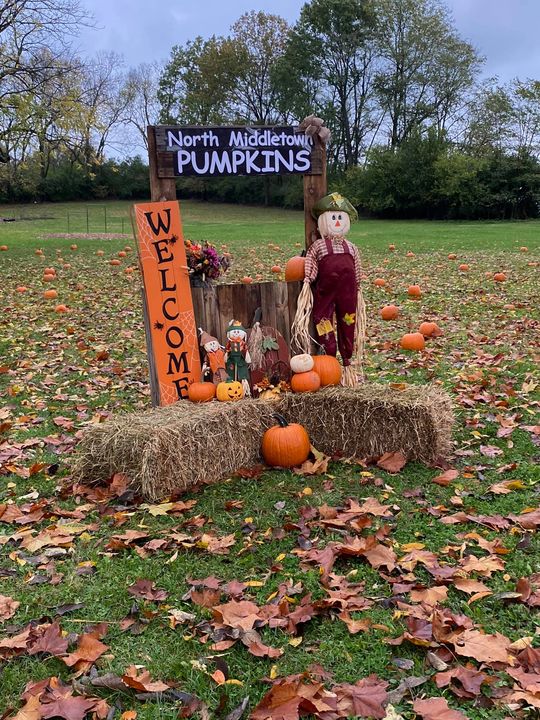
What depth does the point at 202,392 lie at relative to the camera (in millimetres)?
4793

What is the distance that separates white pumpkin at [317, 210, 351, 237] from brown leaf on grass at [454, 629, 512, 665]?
10.5 feet

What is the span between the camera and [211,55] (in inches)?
2211

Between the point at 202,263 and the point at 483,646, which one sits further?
the point at 202,263

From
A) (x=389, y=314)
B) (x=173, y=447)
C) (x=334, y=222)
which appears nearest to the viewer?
(x=173, y=447)

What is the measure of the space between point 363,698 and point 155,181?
12.7 ft

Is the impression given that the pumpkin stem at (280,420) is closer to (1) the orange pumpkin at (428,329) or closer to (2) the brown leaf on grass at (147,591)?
(2) the brown leaf on grass at (147,591)

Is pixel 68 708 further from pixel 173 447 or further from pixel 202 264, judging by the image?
pixel 202 264

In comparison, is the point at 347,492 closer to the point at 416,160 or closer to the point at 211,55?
the point at 416,160

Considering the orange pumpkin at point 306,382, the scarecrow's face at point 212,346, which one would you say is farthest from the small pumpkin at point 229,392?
the orange pumpkin at point 306,382

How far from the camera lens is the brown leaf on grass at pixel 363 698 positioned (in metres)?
2.15

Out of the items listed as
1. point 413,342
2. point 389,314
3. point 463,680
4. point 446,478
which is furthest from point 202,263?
point 389,314

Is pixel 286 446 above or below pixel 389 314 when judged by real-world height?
below

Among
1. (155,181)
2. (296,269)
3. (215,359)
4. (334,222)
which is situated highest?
(155,181)

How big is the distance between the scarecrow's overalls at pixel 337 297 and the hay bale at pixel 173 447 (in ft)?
3.19
